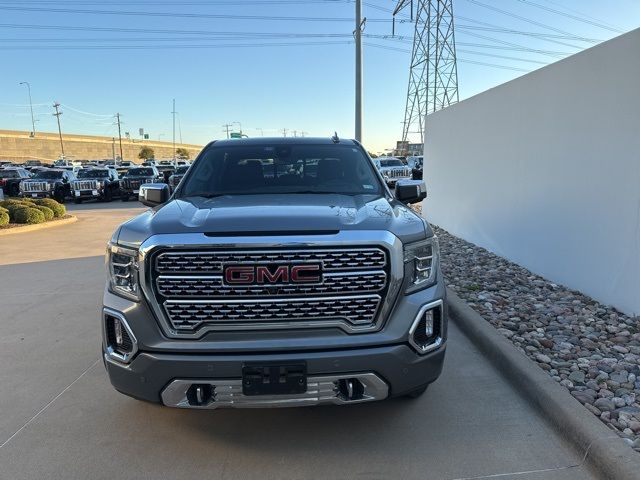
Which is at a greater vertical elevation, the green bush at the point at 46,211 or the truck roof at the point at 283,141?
the truck roof at the point at 283,141

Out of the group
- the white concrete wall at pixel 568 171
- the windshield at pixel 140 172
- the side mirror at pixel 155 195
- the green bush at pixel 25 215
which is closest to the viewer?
the side mirror at pixel 155 195

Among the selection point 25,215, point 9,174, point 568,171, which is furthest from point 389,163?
point 568,171

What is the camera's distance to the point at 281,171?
14.5 feet

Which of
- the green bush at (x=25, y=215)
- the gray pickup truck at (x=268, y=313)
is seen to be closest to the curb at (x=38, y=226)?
the green bush at (x=25, y=215)

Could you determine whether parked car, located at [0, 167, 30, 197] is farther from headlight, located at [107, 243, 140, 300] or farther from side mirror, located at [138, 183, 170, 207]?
headlight, located at [107, 243, 140, 300]

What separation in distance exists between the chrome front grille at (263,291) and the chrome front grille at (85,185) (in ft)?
77.8

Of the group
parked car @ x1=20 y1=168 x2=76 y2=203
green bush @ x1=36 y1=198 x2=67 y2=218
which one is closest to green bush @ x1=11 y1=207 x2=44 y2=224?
green bush @ x1=36 y1=198 x2=67 y2=218

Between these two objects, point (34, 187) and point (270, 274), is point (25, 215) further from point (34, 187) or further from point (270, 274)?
point (270, 274)

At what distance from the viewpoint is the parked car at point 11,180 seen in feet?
88.8

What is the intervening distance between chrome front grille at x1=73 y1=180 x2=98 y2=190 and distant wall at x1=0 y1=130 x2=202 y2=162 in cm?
8071

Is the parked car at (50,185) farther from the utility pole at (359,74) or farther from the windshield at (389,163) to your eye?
the windshield at (389,163)

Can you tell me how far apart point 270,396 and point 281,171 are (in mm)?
2166

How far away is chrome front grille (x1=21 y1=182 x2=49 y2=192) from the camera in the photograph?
23.2 metres

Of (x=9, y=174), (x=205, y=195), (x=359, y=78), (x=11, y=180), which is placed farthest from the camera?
(x=9, y=174)
